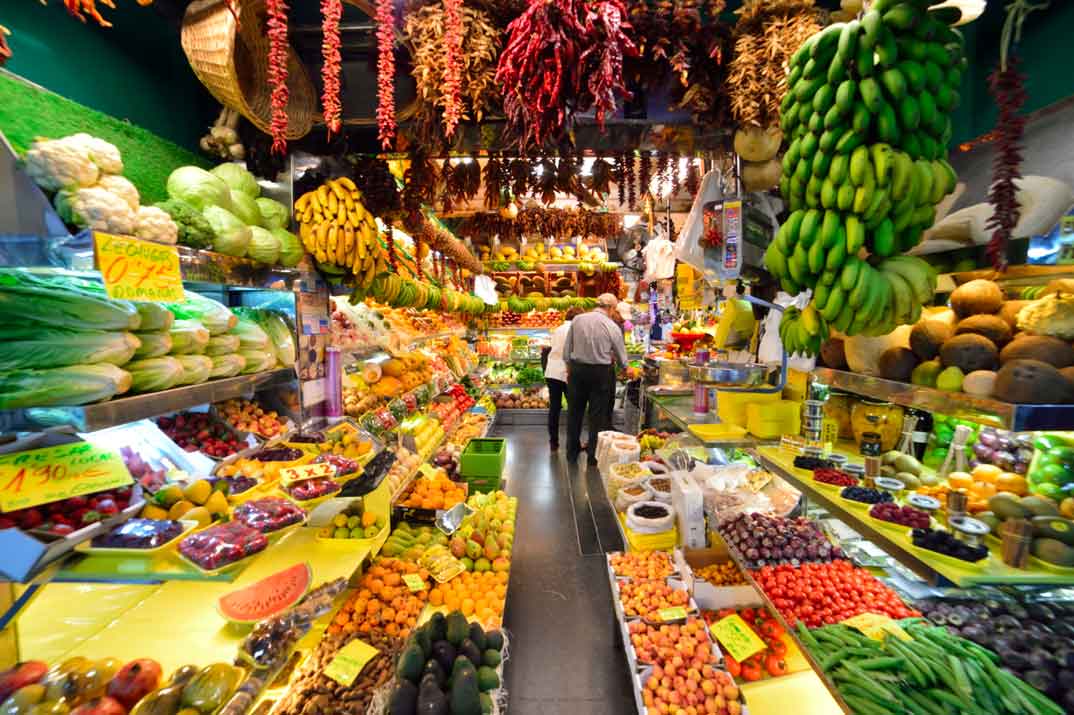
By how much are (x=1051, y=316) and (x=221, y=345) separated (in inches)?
118

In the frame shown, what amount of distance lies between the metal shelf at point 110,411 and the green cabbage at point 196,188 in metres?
0.87

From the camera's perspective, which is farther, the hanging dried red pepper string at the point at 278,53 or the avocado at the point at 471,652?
the avocado at the point at 471,652

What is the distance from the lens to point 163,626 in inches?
75.8

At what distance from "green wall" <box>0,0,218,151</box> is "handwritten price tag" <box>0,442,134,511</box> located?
4.76 ft

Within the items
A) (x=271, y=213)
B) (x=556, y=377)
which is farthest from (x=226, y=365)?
(x=556, y=377)

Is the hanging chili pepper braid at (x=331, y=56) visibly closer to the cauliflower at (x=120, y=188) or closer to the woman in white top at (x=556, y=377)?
the cauliflower at (x=120, y=188)

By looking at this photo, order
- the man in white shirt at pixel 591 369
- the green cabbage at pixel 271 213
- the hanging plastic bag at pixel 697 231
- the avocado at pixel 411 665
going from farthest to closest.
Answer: the man in white shirt at pixel 591 369 < the hanging plastic bag at pixel 697 231 < the green cabbage at pixel 271 213 < the avocado at pixel 411 665

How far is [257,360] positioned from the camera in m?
2.07

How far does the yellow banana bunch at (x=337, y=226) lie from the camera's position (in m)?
2.58

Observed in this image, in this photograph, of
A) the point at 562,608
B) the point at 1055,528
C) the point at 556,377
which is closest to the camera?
the point at 1055,528

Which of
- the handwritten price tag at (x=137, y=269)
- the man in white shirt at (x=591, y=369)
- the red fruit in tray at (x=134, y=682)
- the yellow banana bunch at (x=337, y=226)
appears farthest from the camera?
the man in white shirt at (x=591, y=369)

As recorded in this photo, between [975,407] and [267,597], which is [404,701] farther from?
[975,407]

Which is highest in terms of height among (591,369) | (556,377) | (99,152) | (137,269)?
(99,152)

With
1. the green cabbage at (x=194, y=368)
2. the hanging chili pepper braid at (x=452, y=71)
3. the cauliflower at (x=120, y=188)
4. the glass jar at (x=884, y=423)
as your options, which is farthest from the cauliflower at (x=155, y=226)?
the glass jar at (x=884, y=423)
